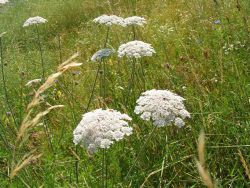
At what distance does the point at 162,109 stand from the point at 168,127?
1079 millimetres

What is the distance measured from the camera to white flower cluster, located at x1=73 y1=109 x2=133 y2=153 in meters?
1.75

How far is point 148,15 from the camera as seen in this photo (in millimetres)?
7383

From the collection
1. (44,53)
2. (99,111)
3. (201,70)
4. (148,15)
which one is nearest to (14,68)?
(44,53)

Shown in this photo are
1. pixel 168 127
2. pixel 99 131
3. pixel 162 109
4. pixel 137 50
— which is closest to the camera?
pixel 99 131

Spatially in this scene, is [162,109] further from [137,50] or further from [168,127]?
[168,127]

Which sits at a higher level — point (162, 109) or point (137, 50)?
point (137, 50)

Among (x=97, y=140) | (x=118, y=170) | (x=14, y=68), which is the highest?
(x=14, y=68)

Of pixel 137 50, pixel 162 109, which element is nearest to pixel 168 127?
pixel 137 50

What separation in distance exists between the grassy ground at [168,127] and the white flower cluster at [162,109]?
0.70 ft

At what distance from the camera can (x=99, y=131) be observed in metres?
1.78

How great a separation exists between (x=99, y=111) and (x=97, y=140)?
0.22 metres

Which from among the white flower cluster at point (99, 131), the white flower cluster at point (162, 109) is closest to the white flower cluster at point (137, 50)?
the white flower cluster at point (162, 109)

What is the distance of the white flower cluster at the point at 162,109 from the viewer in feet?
6.22

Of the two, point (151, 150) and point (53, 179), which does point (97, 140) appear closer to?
point (53, 179)
